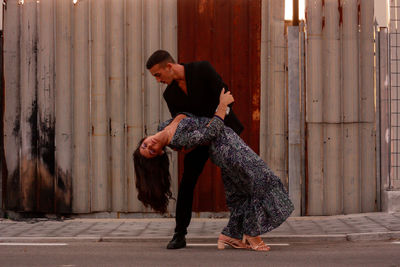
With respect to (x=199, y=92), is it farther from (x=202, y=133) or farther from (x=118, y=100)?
(x=118, y=100)

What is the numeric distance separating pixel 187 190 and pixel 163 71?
112 centimetres

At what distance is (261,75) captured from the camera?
27.0 ft

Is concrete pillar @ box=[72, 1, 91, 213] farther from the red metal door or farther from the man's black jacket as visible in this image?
the man's black jacket

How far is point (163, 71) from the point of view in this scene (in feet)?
18.7

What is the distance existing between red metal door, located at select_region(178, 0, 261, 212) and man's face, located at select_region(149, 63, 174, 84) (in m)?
2.53

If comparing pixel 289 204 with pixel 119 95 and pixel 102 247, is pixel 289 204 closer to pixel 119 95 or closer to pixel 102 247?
pixel 102 247

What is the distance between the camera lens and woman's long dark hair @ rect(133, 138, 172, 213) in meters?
5.54

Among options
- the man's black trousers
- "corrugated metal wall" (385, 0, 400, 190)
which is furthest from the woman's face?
"corrugated metal wall" (385, 0, 400, 190)

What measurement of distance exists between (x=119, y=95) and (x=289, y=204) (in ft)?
11.3

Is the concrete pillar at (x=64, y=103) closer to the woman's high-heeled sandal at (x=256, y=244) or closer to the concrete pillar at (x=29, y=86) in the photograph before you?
the concrete pillar at (x=29, y=86)

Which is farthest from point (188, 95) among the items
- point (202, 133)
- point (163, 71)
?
point (202, 133)

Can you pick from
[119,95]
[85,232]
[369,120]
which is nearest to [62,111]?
[119,95]

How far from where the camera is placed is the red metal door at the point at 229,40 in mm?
8219

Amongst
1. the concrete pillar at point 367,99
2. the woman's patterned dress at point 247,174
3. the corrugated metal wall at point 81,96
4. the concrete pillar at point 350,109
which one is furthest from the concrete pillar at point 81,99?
the concrete pillar at point 367,99
